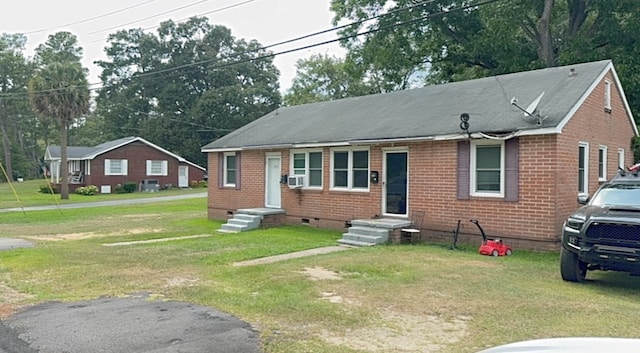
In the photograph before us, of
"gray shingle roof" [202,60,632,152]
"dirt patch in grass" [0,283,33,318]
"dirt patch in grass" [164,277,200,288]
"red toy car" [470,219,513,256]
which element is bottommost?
"dirt patch in grass" [0,283,33,318]

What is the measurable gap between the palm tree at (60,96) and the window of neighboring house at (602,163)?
1229 inches

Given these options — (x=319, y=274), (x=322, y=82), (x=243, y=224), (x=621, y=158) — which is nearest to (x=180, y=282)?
(x=319, y=274)

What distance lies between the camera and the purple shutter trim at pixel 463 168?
12.5 meters

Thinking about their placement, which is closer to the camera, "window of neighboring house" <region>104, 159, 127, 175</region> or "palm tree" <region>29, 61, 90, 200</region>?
"palm tree" <region>29, 61, 90, 200</region>

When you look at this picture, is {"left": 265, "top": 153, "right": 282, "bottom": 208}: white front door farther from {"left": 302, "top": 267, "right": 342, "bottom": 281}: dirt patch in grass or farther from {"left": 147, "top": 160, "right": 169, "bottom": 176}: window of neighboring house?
{"left": 147, "top": 160, "right": 169, "bottom": 176}: window of neighboring house

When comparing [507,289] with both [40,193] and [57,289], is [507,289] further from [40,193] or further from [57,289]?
[40,193]

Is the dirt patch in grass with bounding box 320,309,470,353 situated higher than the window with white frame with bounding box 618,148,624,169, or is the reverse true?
the window with white frame with bounding box 618,148,624,169

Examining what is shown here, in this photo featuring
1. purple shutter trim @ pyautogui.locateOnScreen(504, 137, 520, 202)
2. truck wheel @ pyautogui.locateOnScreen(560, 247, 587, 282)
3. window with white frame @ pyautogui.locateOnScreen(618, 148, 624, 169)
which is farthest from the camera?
window with white frame @ pyautogui.locateOnScreen(618, 148, 624, 169)

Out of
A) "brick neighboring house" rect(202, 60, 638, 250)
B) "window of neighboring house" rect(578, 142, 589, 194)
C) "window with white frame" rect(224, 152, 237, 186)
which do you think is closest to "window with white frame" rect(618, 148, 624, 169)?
"brick neighboring house" rect(202, 60, 638, 250)

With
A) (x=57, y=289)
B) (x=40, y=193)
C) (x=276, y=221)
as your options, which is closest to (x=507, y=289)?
(x=57, y=289)

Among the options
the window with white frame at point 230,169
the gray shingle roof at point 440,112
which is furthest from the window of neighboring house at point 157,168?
the window with white frame at point 230,169

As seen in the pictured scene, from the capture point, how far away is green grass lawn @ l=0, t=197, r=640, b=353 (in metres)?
5.58

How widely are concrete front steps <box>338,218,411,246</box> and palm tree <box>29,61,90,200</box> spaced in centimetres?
2694

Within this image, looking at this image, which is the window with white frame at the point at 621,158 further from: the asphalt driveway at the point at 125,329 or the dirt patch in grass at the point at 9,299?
the dirt patch in grass at the point at 9,299
